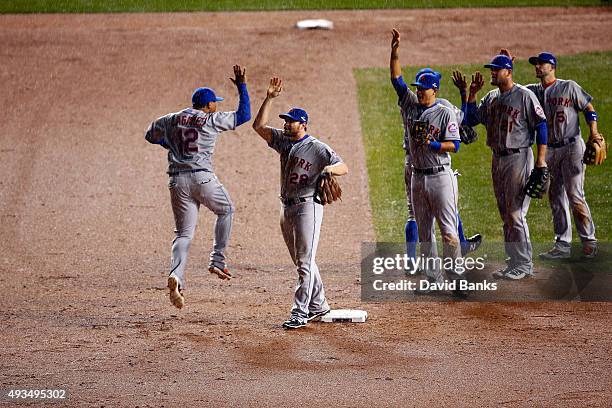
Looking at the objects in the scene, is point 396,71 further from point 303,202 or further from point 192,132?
point 192,132

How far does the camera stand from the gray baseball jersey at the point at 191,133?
391 inches

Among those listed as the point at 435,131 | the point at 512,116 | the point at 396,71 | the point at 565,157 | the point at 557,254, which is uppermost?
the point at 396,71

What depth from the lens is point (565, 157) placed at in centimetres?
1173

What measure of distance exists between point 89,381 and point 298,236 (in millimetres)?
2218

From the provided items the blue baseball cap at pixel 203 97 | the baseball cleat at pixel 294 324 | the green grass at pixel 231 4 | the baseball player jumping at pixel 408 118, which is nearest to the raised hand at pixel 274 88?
the blue baseball cap at pixel 203 97

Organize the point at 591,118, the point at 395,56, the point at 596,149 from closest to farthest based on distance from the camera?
the point at 395,56 → the point at 596,149 → the point at 591,118

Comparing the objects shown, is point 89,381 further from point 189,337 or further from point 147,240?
point 147,240

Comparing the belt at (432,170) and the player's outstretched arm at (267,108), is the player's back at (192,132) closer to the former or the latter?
the player's outstretched arm at (267,108)

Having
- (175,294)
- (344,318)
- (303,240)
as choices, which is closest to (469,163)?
(344,318)

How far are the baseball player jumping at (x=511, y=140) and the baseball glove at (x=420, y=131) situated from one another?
2.35 ft

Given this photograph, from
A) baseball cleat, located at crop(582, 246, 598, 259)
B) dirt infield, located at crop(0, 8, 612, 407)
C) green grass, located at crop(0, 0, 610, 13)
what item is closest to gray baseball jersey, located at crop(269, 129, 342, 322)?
dirt infield, located at crop(0, 8, 612, 407)

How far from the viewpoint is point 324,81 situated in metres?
18.8

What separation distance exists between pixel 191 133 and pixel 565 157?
13.2ft

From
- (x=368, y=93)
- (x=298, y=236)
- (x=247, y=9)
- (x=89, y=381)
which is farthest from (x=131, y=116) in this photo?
(x=89, y=381)
